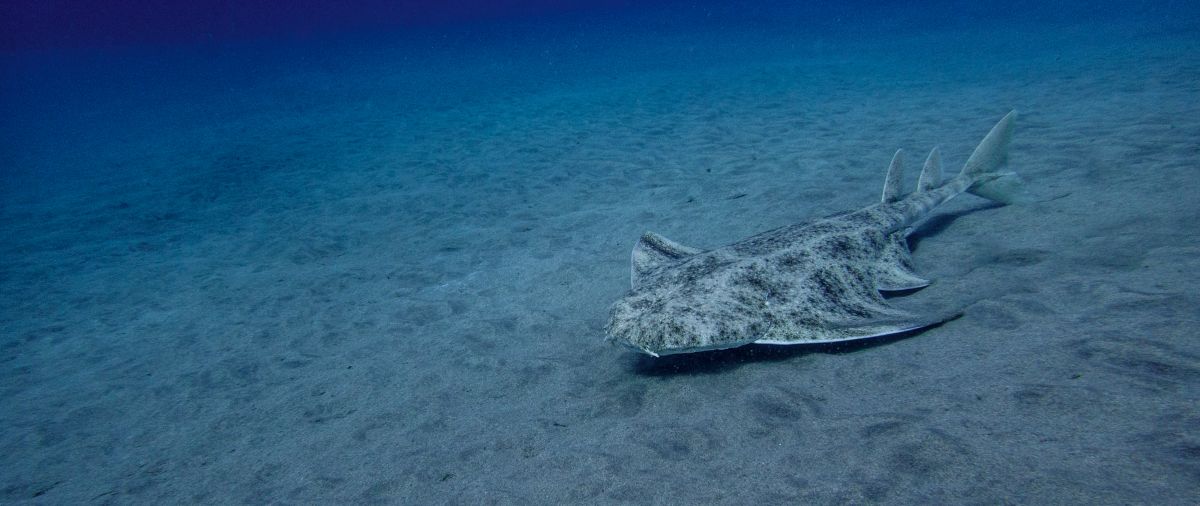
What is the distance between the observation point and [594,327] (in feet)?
16.1

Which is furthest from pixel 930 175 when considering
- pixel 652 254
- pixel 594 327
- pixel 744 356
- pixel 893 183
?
pixel 594 327

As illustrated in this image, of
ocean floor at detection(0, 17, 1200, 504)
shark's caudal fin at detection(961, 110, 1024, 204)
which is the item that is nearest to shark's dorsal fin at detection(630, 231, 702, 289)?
ocean floor at detection(0, 17, 1200, 504)

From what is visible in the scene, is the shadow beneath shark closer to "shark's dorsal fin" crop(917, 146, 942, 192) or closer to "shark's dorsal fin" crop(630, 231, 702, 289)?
"shark's dorsal fin" crop(630, 231, 702, 289)

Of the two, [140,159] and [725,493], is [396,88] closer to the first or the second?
[140,159]

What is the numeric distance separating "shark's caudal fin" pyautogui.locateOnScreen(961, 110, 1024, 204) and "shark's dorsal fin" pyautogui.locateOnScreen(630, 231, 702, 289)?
3.42 m

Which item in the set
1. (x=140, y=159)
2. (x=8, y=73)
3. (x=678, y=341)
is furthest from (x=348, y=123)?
(x=8, y=73)

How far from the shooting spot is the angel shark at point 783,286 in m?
3.44

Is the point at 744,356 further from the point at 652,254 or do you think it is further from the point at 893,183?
the point at 893,183

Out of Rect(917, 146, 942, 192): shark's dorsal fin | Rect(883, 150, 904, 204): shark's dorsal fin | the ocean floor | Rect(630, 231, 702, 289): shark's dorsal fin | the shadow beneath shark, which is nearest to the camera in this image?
the ocean floor

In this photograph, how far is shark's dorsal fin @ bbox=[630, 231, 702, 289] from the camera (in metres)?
4.80

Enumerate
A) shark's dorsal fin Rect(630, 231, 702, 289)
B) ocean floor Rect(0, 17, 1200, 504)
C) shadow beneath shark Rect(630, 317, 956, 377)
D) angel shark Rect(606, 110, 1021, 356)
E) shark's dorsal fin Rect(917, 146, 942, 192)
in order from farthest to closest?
1. shark's dorsal fin Rect(917, 146, 942, 192)
2. shark's dorsal fin Rect(630, 231, 702, 289)
3. shadow beneath shark Rect(630, 317, 956, 377)
4. angel shark Rect(606, 110, 1021, 356)
5. ocean floor Rect(0, 17, 1200, 504)

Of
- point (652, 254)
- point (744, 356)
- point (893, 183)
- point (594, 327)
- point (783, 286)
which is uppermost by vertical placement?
point (893, 183)

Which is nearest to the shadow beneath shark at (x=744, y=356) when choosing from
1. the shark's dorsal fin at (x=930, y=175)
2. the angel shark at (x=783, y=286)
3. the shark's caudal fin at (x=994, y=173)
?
the angel shark at (x=783, y=286)

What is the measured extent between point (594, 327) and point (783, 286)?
6.06 ft
